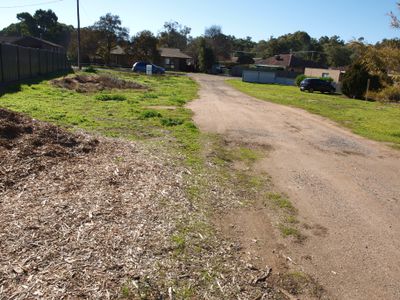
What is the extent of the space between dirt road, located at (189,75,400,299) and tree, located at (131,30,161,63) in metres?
53.2

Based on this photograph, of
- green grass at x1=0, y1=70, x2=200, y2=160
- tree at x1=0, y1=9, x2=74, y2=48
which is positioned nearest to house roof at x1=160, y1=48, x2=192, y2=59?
tree at x1=0, y1=9, x2=74, y2=48

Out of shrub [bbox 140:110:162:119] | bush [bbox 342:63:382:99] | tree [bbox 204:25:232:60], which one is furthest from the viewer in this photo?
tree [bbox 204:25:232:60]

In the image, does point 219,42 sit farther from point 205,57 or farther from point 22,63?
point 22,63

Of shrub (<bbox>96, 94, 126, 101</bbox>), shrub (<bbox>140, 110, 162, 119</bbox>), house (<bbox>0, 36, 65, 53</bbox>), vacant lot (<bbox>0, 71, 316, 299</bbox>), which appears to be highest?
house (<bbox>0, 36, 65, 53</bbox>)

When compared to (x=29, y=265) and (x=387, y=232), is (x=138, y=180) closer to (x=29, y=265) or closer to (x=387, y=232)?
(x=29, y=265)

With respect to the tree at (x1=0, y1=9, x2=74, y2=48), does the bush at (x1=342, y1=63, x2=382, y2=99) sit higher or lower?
lower

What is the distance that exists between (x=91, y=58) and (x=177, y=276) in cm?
7317

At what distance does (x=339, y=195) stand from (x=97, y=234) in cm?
504

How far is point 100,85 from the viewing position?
2722cm

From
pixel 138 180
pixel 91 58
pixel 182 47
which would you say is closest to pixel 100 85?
pixel 138 180

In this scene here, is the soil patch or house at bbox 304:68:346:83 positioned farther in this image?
house at bbox 304:68:346:83

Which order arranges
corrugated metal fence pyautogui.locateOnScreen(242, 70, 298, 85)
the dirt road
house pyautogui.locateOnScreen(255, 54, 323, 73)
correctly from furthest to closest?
1. house pyautogui.locateOnScreen(255, 54, 323, 73)
2. corrugated metal fence pyautogui.locateOnScreen(242, 70, 298, 85)
3. the dirt road

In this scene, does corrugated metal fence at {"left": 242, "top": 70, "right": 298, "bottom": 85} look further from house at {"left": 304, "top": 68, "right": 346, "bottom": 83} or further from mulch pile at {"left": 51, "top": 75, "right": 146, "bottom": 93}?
mulch pile at {"left": 51, "top": 75, "right": 146, "bottom": 93}

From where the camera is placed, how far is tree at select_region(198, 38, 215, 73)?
235 feet
